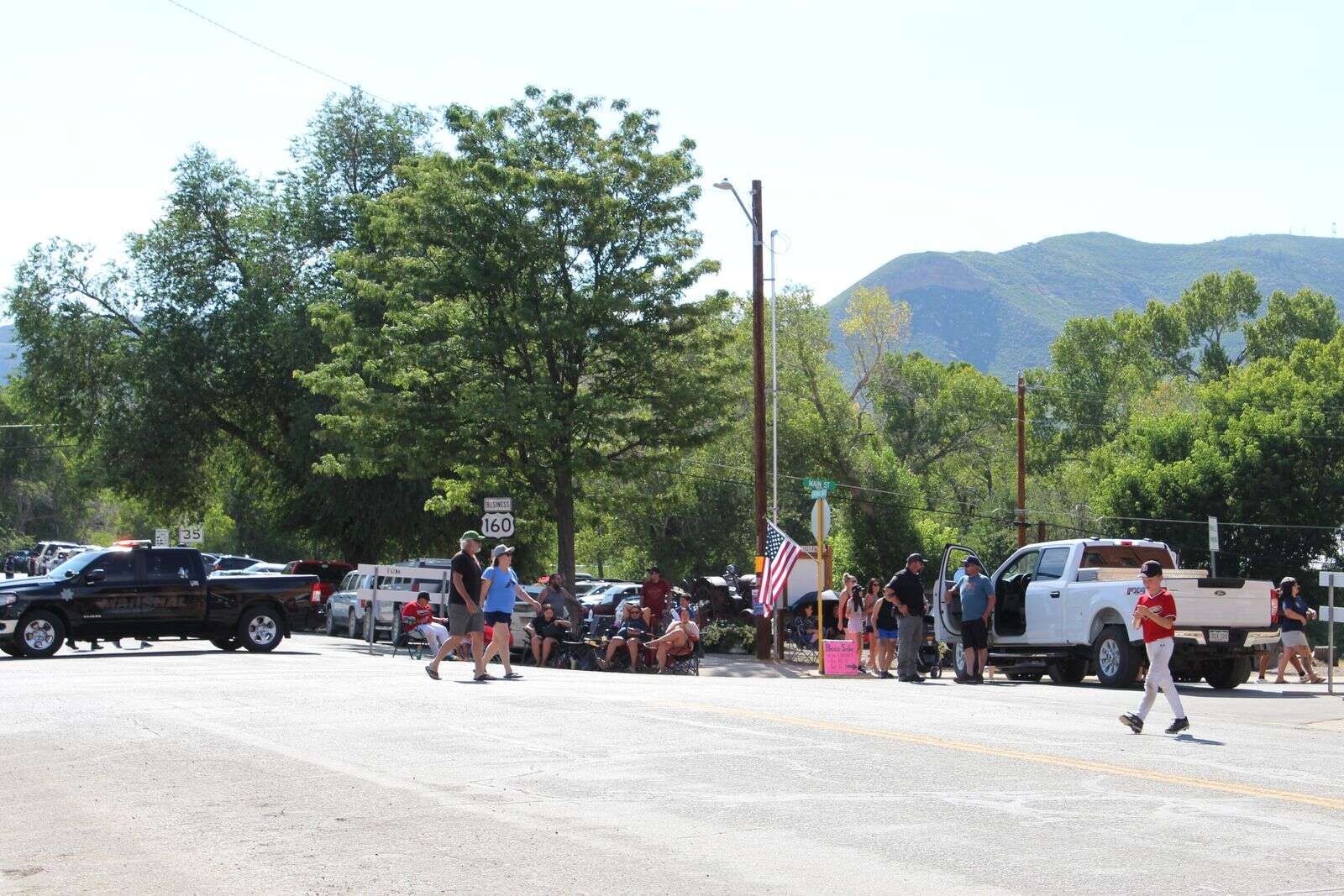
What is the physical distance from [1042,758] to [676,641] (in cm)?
1372

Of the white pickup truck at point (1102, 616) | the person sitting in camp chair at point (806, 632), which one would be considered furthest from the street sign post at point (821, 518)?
the person sitting in camp chair at point (806, 632)

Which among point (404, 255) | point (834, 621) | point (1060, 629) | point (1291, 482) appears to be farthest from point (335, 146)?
point (1291, 482)

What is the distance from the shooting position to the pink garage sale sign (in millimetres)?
26422

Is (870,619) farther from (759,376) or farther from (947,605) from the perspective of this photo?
(759,376)

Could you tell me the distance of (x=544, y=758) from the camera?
11.4 m

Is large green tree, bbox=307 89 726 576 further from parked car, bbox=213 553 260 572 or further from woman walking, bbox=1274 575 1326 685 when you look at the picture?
woman walking, bbox=1274 575 1326 685

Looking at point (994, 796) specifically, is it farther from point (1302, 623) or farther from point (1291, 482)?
point (1291, 482)

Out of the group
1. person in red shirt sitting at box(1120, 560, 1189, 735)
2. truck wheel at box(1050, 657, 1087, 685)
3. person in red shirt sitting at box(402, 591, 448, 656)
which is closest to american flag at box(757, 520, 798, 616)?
truck wheel at box(1050, 657, 1087, 685)

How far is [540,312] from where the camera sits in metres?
36.1

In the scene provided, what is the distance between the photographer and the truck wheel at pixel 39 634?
81.1 ft

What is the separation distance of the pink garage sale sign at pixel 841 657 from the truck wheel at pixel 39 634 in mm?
12571

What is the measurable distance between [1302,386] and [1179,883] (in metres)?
61.5

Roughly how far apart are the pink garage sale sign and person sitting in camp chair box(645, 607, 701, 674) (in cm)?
248

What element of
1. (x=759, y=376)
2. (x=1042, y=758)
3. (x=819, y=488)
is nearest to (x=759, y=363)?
(x=759, y=376)
